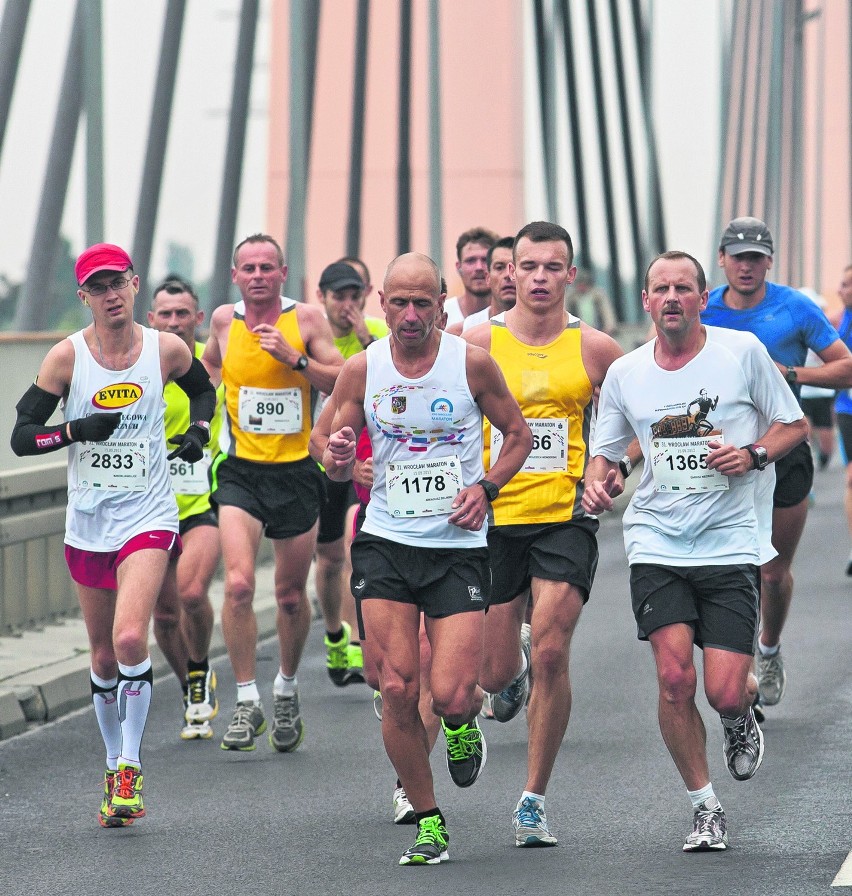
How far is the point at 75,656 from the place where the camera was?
34.0 ft

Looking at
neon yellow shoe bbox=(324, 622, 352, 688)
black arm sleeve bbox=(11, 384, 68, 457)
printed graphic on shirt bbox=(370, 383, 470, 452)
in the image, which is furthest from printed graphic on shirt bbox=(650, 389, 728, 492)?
neon yellow shoe bbox=(324, 622, 352, 688)

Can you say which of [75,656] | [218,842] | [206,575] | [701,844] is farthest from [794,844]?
[75,656]

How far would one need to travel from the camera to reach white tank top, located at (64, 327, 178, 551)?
7.45 meters

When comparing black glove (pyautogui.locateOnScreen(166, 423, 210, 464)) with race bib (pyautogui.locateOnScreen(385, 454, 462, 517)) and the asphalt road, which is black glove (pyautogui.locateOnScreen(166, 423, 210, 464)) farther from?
race bib (pyautogui.locateOnScreen(385, 454, 462, 517))

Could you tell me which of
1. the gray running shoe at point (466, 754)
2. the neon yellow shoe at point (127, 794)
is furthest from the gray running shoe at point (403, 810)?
the neon yellow shoe at point (127, 794)

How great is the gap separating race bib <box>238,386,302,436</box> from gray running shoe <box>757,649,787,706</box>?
2145 mm

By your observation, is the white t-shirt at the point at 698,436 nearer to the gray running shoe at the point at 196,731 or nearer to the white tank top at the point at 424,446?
the white tank top at the point at 424,446

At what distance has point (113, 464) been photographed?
746 cm

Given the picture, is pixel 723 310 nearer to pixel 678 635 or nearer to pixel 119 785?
pixel 678 635

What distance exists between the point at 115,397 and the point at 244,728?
67.7 inches

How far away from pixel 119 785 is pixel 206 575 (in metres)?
2.04

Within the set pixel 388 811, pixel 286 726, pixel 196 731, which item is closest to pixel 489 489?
pixel 388 811

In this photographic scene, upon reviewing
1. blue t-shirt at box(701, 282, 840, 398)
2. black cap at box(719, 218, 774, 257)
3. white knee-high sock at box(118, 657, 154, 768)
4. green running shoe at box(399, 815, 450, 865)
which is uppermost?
black cap at box(719, 218, 774, 257)

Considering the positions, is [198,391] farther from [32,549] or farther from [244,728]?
[32,549]
